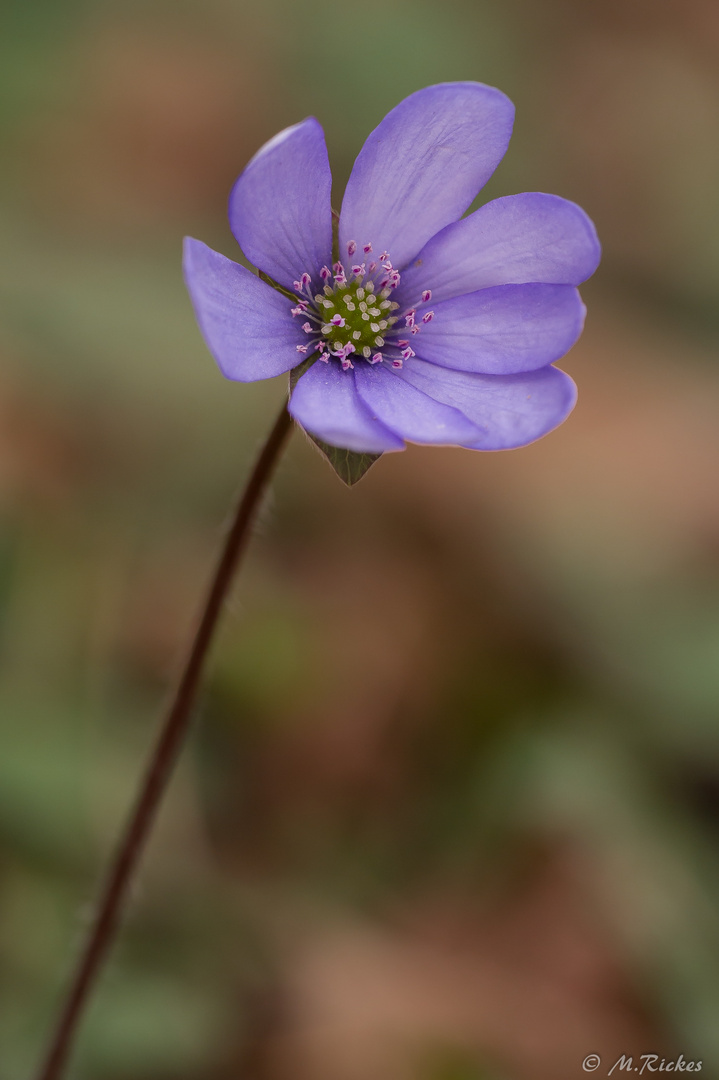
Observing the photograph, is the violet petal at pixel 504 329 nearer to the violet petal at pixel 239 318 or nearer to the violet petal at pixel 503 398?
the violet petal at pixel 503 398

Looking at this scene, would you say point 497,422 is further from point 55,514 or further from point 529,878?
point 55,514

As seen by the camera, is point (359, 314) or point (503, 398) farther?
point (359, 314)

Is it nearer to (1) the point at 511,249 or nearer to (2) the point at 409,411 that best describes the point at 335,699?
(2) the point at 409,411

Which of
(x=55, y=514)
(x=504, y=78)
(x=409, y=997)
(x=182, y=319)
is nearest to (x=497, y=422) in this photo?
(x=409, y=997)

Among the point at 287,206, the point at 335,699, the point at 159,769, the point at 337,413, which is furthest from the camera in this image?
the point at 335,699

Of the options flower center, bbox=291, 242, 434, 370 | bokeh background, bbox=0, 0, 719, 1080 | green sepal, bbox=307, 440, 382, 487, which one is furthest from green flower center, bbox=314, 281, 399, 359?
green sepal, bbox=307, 440, 382, 487

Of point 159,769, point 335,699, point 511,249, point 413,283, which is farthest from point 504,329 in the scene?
point 335,699

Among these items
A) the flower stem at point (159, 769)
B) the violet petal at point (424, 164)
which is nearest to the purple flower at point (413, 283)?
the violet petal at point (424, 164)
